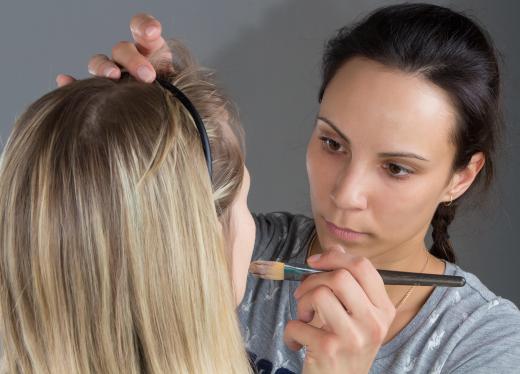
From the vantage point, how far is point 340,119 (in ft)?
2.85

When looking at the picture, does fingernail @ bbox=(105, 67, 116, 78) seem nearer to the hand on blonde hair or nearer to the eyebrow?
the hand on blonde hair

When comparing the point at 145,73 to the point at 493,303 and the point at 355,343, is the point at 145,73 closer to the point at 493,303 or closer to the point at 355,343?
the point at 355,343

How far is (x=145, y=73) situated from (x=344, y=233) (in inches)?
15.5

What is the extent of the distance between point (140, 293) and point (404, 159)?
399 mm

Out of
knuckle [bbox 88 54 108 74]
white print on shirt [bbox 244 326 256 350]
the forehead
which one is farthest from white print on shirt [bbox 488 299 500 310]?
knuckle [bbox 88 54 108 74]

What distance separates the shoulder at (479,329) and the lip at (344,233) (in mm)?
137

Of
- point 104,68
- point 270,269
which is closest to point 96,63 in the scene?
point 104,68

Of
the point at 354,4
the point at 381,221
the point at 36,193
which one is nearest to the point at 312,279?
the point at 381,221

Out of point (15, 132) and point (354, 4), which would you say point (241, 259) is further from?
point (354, 4)

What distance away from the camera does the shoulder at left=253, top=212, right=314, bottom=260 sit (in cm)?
106

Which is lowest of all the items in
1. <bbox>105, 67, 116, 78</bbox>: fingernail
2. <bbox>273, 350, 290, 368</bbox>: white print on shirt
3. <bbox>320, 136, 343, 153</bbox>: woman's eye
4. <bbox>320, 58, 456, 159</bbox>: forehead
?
<bbox>273, 350, 290, 368</bbox>: white print on shirt

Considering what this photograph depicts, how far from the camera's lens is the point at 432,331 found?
2.90ft

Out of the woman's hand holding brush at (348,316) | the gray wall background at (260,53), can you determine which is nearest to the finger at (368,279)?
the woman's hand holding brush at (348,316)

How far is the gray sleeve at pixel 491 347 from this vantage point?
0.82m
